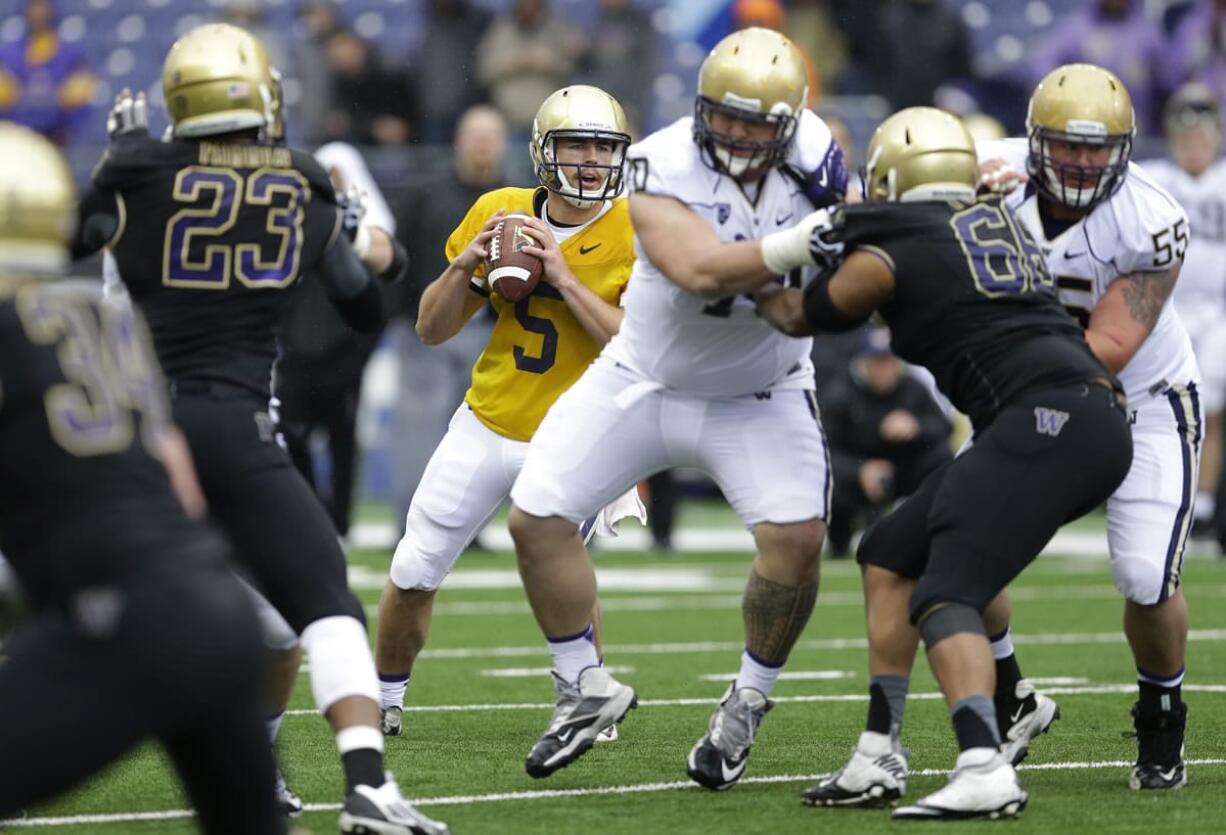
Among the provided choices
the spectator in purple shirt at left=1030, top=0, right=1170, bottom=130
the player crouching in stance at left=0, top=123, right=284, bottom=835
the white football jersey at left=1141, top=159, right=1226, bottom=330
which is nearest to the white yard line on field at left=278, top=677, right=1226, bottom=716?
the player crouching in stance at left=0, top=123, right=284, bottom=835

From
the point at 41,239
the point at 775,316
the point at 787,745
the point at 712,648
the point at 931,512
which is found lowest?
the point at 712,648

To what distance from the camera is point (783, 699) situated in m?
6.47

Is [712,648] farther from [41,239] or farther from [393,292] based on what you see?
[41,239]

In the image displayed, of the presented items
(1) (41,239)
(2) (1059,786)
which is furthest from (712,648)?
(1) (41,239)

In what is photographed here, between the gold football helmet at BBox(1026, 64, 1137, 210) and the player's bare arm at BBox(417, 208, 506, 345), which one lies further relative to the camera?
the player's bare arm at BBox(417, 208, 506, 345)

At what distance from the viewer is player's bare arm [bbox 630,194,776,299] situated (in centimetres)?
463

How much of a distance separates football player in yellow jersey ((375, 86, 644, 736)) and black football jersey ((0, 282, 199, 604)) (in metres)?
2.61

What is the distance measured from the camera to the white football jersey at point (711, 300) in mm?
4898

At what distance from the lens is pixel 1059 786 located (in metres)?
4.95

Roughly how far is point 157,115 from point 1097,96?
32.6 ft

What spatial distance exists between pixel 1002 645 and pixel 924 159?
4.57 ft

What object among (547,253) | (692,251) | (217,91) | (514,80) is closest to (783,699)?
(547,253)

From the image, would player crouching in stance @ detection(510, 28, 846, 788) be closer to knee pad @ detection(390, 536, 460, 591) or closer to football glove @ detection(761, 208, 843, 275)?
football glove @ detection(761, 208, 843, 275)

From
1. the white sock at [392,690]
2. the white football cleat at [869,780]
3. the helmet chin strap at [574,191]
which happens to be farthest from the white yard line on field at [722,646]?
the white football cleat at [869,780]
